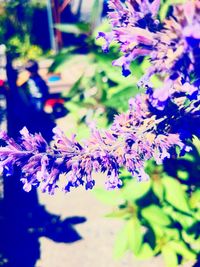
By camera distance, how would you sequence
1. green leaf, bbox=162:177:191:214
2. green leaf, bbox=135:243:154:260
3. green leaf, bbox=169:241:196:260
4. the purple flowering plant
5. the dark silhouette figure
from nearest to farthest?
the purple flowering plant → green leaf, bbox=162:177:191:214 → green leaf, bbox=169:241:196:260 → green leaf, bbox=135:243:154:260 → the dark silhouette figure

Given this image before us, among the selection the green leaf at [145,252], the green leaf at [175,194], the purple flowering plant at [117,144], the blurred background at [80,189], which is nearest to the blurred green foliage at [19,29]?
the blurred background at [80,189]

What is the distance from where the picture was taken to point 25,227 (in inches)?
178

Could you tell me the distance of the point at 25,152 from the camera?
1.44m

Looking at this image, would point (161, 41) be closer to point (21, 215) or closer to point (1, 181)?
point (1, 181)

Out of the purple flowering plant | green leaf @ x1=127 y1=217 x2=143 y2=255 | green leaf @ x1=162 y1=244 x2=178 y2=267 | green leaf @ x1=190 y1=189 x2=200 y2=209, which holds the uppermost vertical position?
the purple flowering plant

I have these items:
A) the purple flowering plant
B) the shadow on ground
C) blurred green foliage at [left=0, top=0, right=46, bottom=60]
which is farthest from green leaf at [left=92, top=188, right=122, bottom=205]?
blurred green foliage at [left=0, top=0, right=46, bottom=60]

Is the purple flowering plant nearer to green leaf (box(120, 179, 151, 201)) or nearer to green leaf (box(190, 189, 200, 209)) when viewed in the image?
green leaf (box(120, 179, 151, 201))

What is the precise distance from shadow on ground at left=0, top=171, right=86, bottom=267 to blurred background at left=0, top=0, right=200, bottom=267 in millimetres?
12

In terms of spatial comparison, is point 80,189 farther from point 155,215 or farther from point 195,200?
point 195,200

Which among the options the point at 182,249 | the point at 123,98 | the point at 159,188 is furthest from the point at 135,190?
the point at 182,249

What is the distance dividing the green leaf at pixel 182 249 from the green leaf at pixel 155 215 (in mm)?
484

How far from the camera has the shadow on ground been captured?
4.20 metres

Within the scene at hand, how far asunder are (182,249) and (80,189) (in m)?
1.76

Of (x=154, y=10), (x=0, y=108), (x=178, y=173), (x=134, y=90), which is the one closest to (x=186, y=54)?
(x=154, y=10)
